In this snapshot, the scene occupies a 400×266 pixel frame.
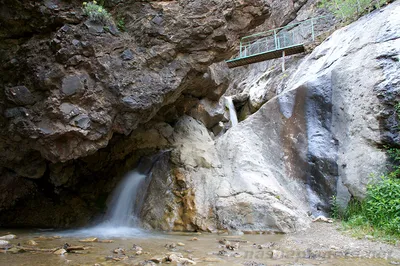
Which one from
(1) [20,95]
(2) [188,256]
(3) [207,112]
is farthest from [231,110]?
(2) [188,256]

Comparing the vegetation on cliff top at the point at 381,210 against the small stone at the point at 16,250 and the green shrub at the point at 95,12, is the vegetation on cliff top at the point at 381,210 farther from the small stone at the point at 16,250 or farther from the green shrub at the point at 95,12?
the green shrub at the point at 95,12

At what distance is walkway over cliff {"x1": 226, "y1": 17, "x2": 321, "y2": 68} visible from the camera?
15992 mm

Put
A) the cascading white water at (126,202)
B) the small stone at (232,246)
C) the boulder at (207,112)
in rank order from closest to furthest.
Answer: the small stone at (232,246) < the cascading white water at (126,202) < the boulder at (207,112)

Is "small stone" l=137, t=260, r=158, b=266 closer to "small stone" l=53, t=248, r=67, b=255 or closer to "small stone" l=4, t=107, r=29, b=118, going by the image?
"small stone" l=53, t=248, r=67, b=255

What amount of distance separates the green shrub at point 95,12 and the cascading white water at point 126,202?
15.1 ft

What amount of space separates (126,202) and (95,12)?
517 centimetres

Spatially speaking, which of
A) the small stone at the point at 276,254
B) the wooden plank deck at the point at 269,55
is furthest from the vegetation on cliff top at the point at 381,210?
the wooden plank deck at the point at 269,55

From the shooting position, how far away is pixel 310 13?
67.2 feet

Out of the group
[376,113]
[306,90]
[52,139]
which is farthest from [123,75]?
[376,113]

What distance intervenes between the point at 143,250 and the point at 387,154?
18.7ft

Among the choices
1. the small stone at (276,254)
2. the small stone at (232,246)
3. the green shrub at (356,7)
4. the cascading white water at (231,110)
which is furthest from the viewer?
the cascading white water at (231,110)

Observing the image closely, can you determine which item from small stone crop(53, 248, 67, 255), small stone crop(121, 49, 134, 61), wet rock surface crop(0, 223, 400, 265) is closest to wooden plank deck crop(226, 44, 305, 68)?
small stone crop(121, 49, 134, 61)

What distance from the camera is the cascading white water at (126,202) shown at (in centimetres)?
869

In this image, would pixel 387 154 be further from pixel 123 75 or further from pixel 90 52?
pixel 90 52
